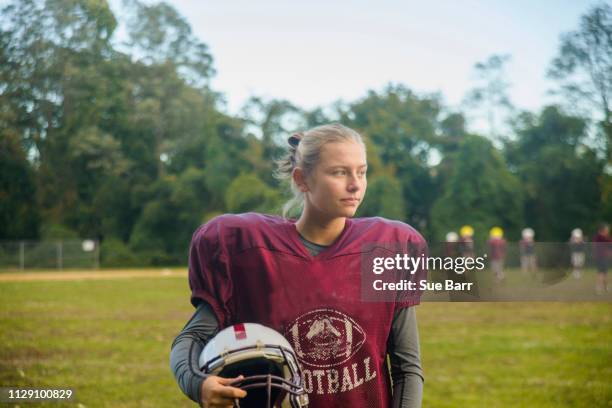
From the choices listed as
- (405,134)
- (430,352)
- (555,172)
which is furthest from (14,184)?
(405,134)

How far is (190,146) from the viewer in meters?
24.1

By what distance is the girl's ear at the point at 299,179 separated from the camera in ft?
7.15

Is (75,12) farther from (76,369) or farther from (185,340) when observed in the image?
(185,340)

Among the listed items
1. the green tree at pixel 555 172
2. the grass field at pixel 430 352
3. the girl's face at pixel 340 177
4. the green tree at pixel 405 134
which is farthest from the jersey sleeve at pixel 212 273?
the green tree at pixel 405 134

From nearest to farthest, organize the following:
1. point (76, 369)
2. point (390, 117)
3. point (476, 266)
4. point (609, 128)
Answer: point (476, 266)
point (76, 369)
point (609, 128)
point (390, 117)

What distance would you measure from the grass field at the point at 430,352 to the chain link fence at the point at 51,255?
6.89 meters

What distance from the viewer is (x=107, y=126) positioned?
35.8 ft

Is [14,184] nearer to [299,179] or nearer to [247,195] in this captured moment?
[299,179]

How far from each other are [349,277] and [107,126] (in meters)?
9.41

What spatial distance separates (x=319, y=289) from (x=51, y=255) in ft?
75.9

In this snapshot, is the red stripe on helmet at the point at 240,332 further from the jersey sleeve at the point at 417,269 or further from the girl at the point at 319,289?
the jersey sleeve at the point at 417,269

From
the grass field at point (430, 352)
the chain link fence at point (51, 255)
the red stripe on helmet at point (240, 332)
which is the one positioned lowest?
the grass field at point (430, 352)

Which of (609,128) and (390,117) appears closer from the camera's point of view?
(609,128)

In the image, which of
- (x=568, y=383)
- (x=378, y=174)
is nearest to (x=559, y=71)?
(x=378, y=174)
